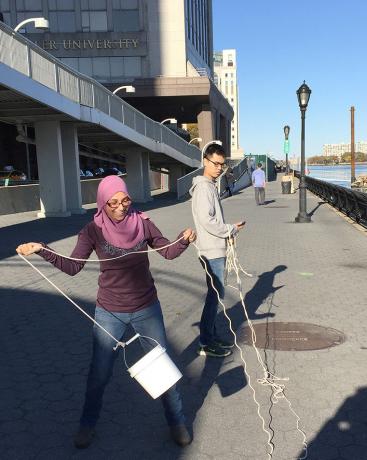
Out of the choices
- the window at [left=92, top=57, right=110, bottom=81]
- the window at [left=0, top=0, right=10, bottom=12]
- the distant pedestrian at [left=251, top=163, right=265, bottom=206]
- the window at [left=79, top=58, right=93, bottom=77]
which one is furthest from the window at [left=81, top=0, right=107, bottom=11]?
the distant pedestrian at [left=251, top=163, right=265, bottom=206]

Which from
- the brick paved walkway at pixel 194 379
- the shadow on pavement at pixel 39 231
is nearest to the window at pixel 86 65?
the shadow on pavement at pixel 39 231

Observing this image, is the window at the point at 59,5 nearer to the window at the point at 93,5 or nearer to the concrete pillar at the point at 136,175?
the window at the point at 93,5

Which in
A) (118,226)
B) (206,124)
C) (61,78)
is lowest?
(118,226)

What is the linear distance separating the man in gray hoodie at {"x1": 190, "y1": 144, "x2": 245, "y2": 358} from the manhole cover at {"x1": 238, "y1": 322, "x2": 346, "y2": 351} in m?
0.74

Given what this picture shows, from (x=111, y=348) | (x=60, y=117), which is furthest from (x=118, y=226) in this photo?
(x=60, y=117)

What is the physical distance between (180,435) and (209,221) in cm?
176

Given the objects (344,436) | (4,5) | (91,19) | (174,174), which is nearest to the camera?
(344,436)

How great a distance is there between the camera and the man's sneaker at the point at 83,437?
309 cm

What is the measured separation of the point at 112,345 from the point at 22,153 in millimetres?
37501

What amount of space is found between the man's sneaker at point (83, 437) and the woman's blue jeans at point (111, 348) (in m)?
0.06

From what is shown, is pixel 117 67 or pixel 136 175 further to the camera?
pixel 117 67

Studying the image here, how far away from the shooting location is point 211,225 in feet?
13.8

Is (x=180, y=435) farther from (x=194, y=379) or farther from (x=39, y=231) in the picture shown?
(x=39, y=231)

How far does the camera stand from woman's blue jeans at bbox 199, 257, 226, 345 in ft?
14.2
